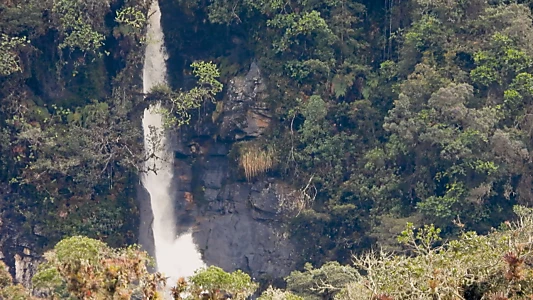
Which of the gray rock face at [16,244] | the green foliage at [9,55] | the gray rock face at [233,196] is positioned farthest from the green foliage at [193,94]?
the gray rock face at [16,244]

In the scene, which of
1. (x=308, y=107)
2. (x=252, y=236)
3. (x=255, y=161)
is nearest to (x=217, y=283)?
(x=252, y=236)

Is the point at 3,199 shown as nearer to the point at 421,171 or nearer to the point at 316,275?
the point at 316,275

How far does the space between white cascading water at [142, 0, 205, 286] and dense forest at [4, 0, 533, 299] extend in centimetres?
38

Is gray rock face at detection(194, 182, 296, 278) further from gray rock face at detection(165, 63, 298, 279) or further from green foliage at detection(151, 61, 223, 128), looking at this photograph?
green foliage at detection(151, 61, 223, 128)

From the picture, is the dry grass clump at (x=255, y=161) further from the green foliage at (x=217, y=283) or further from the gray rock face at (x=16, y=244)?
the green foliage at (x=217, y=283)

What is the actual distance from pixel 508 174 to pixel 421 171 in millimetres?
2314

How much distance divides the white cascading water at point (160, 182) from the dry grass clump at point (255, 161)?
248 cm

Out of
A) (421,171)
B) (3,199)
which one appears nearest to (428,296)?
(421,171)

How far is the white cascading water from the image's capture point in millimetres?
30125

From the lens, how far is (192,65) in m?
29.4

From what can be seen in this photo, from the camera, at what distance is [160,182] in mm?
30844

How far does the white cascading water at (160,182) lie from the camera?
98.8 feet

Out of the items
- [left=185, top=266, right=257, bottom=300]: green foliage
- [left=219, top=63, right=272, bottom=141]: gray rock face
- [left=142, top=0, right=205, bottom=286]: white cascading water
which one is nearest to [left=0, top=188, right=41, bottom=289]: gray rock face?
[left=142, top=0, right=205, bottom=286]: white cascading water

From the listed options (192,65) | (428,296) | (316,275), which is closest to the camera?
(428,296)
